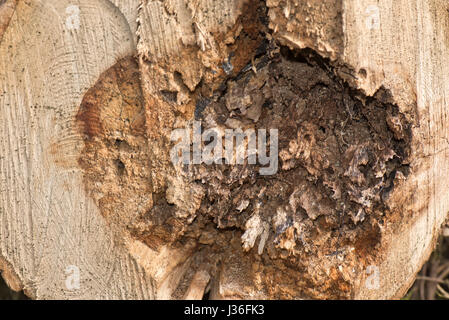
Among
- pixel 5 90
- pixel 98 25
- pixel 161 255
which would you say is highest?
pixel 98 25

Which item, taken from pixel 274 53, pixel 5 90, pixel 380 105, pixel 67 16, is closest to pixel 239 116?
pixel 274 53

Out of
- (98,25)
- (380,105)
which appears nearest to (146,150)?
(98,25)

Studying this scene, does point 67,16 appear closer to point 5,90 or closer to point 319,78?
point 5,90

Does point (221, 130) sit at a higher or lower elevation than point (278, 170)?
higher

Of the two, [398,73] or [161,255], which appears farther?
[161,255]

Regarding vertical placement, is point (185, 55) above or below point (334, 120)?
above
